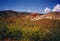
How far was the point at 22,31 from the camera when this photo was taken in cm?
961

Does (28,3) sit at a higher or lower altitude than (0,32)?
higher

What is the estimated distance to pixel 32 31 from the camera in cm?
962

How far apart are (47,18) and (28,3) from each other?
1.06 meters

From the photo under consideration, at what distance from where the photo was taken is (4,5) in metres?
9.87

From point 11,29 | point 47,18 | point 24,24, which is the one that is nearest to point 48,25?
point 47,18

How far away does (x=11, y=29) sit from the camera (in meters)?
9.84

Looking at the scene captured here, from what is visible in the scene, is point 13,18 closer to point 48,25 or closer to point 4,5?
point 4,5

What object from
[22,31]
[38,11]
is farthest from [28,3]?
[22,31]

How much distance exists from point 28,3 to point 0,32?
5.77 feet

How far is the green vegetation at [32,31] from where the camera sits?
9531 mm

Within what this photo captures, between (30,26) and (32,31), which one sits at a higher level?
(30,26)

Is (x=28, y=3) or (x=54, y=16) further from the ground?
(x=28, y=3)

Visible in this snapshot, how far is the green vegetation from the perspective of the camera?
9531 millimetres

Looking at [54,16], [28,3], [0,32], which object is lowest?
[0,32]
